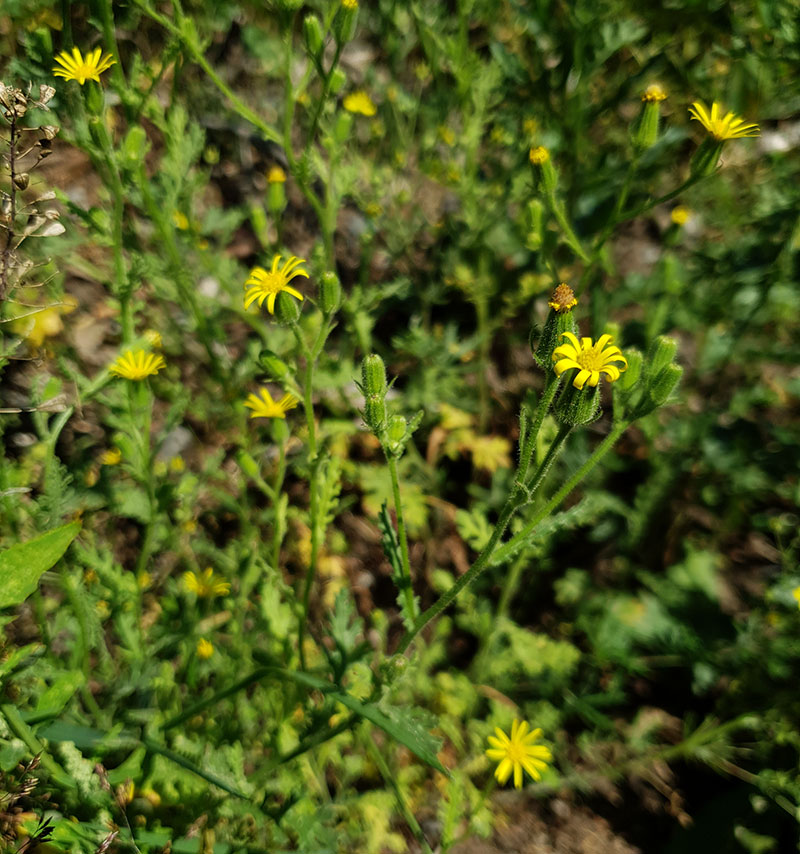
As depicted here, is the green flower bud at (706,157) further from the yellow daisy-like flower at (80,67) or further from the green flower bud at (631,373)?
the yellow daisy-like flower at (80,67)

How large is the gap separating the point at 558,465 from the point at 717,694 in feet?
3.74

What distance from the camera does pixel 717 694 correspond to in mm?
2764

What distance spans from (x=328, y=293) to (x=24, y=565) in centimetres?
91


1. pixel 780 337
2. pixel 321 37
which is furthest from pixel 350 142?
pixel 780 337

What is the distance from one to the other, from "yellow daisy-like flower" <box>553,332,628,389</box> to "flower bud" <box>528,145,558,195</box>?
72cm

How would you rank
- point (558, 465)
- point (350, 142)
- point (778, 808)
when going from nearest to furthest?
point (778, 808)
point (558, 465)
point (350, 142)

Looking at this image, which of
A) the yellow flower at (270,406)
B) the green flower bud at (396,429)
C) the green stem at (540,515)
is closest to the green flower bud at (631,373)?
the green stem at (540,515)

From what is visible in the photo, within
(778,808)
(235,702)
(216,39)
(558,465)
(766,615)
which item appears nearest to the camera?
(235,702)

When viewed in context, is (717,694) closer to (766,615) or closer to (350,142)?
(766,615)

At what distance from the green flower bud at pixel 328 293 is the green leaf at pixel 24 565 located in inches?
32.1

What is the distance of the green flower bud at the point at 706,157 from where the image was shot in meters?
1.83

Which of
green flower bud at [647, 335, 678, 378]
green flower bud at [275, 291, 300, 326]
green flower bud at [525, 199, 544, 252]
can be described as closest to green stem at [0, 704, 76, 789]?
green flower bud at [275, 291, 300, 326]

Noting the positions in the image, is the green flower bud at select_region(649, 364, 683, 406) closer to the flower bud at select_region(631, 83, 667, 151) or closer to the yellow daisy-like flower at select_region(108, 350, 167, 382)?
the flower bud at select_region(631, 83, 667, 151)

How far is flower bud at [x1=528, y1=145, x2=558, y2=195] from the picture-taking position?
1.90 metres
